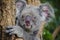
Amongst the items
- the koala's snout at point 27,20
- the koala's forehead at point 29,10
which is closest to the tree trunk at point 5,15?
the koala's snout at point 27,20

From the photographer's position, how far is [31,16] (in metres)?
2.82

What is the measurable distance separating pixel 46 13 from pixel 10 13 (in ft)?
3.48

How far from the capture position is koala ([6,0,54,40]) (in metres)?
2.65

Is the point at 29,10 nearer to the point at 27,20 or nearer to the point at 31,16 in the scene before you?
the point at 31,16

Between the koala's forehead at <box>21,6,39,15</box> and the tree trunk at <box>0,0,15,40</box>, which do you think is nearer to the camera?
the tree trunk at <box>0,0,15,40</box>

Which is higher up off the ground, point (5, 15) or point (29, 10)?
point (5, 15)

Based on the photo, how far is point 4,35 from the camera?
72.1 inches

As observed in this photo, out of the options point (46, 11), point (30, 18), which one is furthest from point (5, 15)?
point (46, 11)

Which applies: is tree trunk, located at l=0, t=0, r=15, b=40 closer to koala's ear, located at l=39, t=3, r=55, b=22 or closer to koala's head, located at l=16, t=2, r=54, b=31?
koala's head, located at l=16, t=2, r=54, b=31

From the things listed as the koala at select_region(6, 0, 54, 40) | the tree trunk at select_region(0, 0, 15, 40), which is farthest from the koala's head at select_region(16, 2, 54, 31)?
the tree trunk at select_region(0, 0, 15, 40)

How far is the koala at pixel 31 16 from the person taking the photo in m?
2.65

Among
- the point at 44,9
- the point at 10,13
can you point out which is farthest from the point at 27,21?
the point at 10,13

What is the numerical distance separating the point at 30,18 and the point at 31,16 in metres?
0.11

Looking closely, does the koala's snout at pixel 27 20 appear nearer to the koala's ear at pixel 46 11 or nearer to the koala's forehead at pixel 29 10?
the koala's forehead at pixel 29 10
